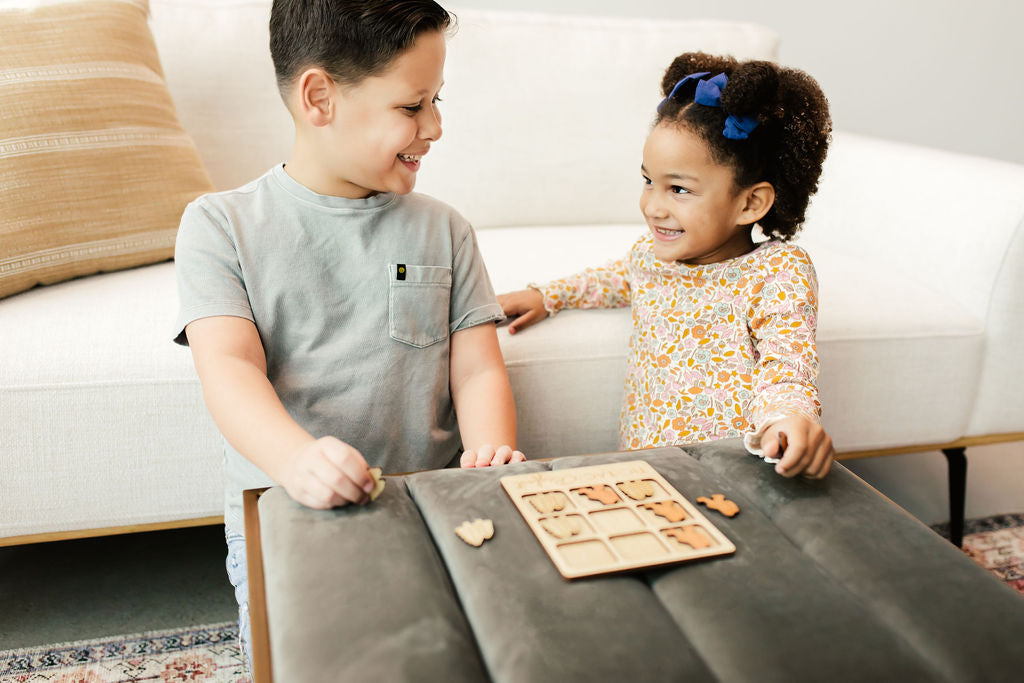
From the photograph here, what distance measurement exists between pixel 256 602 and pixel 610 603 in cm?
26

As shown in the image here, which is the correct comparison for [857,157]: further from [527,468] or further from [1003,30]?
[1003,30]

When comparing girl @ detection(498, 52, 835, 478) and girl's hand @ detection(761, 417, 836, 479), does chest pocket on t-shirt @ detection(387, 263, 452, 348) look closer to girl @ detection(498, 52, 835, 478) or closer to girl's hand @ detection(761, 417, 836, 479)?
girl @ detection(498, 52, 835, 478)

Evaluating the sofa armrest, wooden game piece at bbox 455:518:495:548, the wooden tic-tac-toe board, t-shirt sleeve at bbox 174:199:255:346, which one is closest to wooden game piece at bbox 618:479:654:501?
the wooden tic-tac-toe board

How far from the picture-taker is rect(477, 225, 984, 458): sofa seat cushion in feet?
3.89

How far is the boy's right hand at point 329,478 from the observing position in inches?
26.5

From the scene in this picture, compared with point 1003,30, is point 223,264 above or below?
below

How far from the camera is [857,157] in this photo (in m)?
1.58

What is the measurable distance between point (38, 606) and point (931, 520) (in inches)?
58.6

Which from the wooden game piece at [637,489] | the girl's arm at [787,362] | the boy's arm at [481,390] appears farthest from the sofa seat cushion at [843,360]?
the wooden game piece at [637,489]

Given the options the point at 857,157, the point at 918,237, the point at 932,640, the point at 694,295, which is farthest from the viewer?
the point at 857,157

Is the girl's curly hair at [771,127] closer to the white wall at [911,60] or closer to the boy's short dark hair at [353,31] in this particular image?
the boy's short dark hair at [353,31]

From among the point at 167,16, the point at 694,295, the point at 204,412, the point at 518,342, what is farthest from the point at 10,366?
the point at 694,295

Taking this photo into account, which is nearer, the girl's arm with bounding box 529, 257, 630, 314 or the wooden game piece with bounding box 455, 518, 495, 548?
the wooden game piece with bounding box 455, 518, 495, 548

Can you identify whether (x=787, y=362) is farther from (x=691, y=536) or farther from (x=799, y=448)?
(x=691, y=536)
